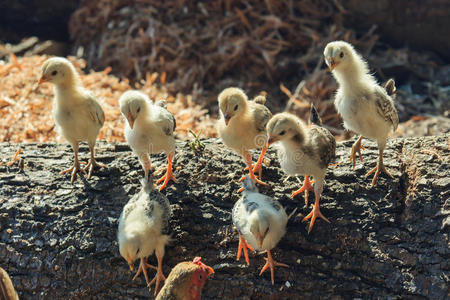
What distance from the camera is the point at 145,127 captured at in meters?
3.69

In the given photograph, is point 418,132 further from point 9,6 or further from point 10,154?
point 9,6

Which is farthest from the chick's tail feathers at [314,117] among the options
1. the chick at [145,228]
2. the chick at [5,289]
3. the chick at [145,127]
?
the chick at [5,289]

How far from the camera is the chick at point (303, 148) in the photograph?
10.8ft

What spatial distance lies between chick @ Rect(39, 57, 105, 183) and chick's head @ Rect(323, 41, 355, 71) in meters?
1.84

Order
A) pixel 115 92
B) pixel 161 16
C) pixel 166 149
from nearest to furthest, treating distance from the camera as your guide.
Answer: pixel 166 149, pixel 115 92, pixel 161 16

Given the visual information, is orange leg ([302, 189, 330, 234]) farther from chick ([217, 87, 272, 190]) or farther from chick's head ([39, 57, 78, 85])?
chick's head ([39, 57, 78, 85])

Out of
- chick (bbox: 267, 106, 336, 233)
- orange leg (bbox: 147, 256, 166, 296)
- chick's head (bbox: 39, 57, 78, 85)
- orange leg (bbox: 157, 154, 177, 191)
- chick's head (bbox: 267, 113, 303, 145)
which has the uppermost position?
chick's head (bbox: 39, 57, 78, 85)

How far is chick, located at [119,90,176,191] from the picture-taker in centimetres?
355

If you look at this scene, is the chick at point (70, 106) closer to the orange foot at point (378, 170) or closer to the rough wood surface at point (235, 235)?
the rough wood surface at point (235, 235)

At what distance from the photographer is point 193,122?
6043 mm

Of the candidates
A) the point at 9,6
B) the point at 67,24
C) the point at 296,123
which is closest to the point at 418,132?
the point at 296,123

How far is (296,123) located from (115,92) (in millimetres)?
3717

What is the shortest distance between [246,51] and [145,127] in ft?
12.6

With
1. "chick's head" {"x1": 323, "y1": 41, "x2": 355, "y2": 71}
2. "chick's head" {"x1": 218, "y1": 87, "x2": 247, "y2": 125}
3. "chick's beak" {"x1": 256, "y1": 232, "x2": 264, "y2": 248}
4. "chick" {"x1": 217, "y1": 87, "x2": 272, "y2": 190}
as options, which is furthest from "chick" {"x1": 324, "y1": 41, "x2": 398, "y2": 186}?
"chick's beak" {"x1": 256, "y1": 232, "x2": 264, "y2": 248}
